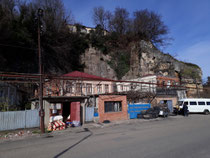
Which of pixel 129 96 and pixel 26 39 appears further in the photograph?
pixel 26 39

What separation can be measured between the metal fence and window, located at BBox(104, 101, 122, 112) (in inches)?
303

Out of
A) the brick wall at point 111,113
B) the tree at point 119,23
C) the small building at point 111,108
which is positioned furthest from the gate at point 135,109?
the tree at point 119,23

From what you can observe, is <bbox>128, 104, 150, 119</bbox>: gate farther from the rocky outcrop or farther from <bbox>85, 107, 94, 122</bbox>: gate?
the rocky outcrop

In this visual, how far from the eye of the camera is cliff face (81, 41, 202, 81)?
44622 mm

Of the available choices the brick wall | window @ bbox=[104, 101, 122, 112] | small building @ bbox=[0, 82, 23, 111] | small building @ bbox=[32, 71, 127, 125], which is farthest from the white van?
small building @ bbox=[0, 82, 23, 111]

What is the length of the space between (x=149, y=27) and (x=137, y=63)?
12.8 m

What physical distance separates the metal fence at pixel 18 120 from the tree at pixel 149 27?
44.4m

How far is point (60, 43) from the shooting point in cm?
3744

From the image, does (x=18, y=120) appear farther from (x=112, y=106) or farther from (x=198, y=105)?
(x=198, y=105)

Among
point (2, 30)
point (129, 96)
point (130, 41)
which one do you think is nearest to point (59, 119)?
point (129, 96)

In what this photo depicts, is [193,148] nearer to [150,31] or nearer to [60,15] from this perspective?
Result: [60,15]

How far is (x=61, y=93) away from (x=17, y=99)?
7026 millimetres

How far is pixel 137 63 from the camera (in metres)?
48.5

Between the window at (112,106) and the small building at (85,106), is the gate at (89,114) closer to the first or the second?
the small building at (85,106)
